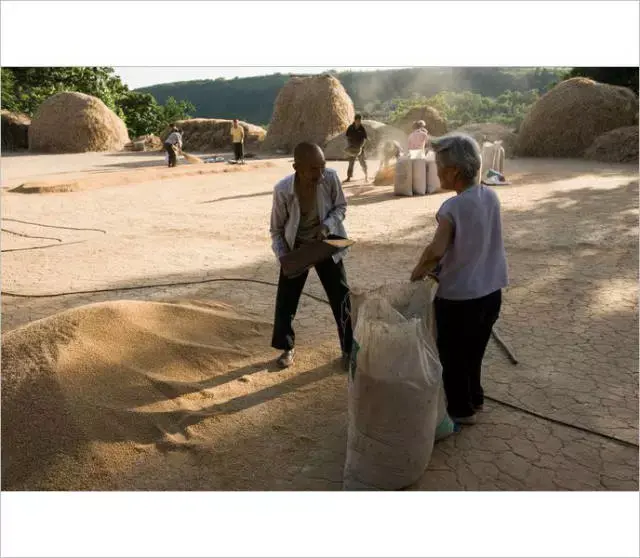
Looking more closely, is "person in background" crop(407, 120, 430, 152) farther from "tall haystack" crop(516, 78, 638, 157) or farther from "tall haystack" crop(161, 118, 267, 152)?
"tall haystack" crop(161, 118, 267, 152)

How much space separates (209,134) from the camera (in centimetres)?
2178

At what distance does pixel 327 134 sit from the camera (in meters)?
18.9

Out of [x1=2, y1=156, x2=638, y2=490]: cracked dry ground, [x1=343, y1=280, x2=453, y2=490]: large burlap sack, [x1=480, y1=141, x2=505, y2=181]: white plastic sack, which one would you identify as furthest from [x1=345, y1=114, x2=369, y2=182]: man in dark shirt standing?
[x1=343, y1=280, x2=453, y2=490]: large burlap sack

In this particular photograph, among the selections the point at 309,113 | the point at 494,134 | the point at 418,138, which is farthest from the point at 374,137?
the point at 418,138

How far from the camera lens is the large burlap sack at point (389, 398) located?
2150mm

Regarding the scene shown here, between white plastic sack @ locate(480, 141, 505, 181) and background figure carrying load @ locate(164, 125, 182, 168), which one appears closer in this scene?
white plastic sack @ locate(480, 141, 505, 181)

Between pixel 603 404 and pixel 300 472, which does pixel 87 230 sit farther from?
pixel 603 404

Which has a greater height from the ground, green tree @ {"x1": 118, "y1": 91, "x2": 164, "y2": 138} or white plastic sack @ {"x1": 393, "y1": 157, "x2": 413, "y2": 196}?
green tree @ {"x1": 118, "y1": 91, "x2": 164, "y2": 138}

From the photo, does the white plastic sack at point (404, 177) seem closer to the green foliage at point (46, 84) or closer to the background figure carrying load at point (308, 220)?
the background figure carrying load at point (308, 220)

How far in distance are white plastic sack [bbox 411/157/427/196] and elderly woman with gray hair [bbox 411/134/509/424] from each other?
7.27 m

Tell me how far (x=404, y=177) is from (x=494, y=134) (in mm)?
8763

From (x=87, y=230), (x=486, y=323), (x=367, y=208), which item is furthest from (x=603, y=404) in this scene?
(x=87, y=230)

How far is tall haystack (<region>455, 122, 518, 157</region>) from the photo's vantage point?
15.9 meters

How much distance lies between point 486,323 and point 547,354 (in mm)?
1223
